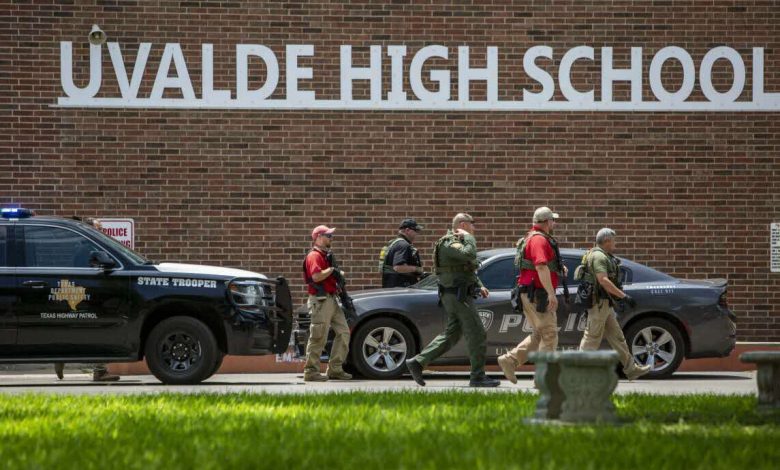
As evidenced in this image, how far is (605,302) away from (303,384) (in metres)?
3.34

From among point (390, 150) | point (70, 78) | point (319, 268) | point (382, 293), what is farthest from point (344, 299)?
point (70, 78)

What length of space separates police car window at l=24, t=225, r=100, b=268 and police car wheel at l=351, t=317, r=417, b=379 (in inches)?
130

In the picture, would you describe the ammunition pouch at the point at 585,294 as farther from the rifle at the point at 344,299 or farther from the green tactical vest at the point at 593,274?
the rifle at the point at 344,299

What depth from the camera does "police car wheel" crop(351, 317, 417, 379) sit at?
16.1 metres

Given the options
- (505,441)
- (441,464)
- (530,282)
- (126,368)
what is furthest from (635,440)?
(126,368)

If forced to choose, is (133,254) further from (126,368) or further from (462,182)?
(462,182)

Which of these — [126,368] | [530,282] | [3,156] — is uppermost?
[3,156]

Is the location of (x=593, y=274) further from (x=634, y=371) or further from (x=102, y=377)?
(x=102, y=377)

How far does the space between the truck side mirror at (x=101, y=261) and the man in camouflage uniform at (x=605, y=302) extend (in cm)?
499

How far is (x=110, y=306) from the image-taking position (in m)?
14.4

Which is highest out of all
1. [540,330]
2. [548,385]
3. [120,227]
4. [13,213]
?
[13,213]

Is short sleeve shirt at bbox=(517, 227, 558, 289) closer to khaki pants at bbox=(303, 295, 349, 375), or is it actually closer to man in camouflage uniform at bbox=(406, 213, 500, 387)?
man in camouflage uniform at bbox=(406, 213, 500, 387)

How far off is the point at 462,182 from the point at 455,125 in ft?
2.66

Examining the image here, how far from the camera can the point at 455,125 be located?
64.7 feet
